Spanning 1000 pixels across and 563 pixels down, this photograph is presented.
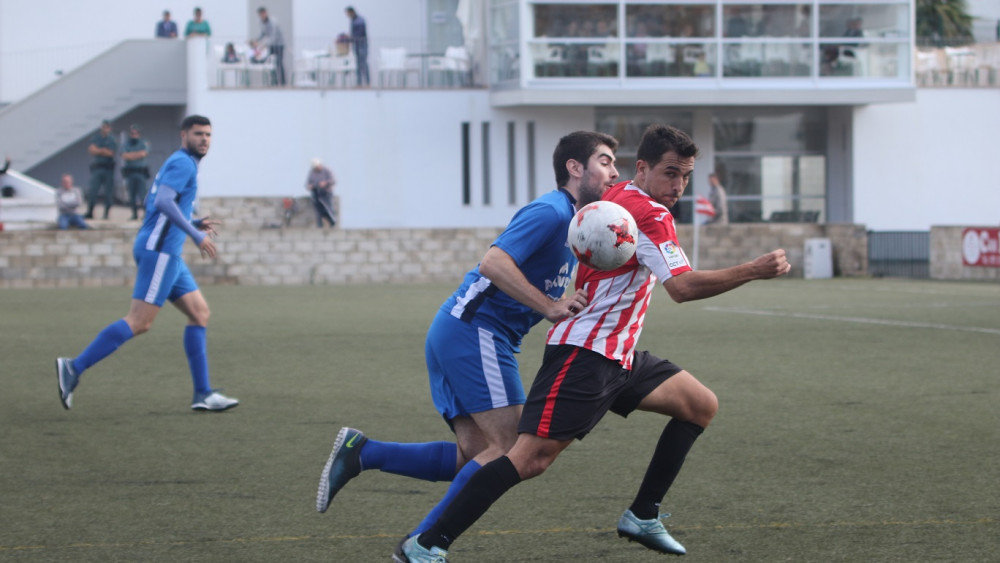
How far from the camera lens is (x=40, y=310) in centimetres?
1777

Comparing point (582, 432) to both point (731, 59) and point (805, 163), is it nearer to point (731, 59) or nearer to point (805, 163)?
point (731, 59)

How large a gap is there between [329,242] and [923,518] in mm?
19667

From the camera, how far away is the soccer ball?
177 inches

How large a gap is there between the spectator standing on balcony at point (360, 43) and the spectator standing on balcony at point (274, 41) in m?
1.72

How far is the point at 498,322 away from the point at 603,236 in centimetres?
73

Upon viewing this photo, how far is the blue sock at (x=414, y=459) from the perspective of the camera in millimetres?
5227

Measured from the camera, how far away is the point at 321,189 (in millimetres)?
27016

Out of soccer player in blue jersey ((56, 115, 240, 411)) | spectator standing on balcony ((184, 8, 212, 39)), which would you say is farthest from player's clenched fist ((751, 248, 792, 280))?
spectator standing on balcony ((184, 8, 212, 39))

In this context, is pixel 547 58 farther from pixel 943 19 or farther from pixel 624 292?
pixel 624 292

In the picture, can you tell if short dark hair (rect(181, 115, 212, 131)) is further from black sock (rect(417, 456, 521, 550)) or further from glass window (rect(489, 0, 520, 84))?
glass window (rect(489, 0, 520, 84))

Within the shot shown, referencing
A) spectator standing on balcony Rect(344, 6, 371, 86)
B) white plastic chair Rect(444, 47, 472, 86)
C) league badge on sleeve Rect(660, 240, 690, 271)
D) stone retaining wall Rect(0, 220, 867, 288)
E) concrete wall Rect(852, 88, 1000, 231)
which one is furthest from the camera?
concrete wall Rect(852, 88, 1000, 231)

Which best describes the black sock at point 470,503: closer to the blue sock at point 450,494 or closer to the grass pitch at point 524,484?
the blue sock at point 450,494

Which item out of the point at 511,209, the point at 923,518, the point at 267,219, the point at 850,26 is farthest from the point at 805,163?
the point at 923,518

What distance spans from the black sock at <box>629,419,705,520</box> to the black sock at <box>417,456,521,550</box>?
75 cm
